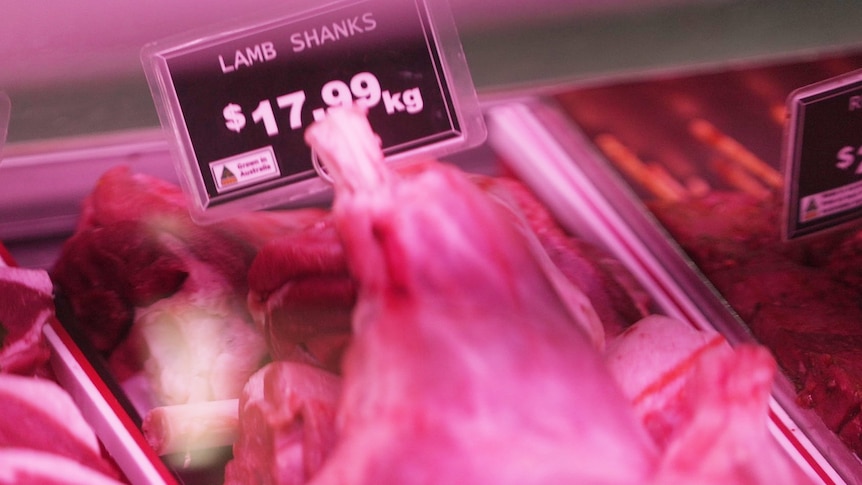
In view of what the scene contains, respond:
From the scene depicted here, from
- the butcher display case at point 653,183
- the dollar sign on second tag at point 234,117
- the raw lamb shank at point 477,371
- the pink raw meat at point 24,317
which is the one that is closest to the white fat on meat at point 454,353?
the raw lamb shank at point 477,371

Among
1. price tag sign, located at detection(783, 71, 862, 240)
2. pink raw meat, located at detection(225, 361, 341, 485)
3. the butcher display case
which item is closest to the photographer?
pink raw meat, located at detection(225, 361, 341, 485)

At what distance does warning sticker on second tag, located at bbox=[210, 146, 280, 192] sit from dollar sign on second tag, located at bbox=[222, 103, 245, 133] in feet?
0.16

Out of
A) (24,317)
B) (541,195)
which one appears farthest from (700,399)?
(24,317)

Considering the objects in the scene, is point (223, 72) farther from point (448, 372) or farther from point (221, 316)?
point (448, 372)

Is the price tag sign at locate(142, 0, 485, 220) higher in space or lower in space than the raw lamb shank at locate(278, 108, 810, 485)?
higher

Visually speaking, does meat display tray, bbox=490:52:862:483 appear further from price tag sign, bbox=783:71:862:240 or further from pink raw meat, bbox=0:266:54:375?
pink raw meat, bbox=0:266:54:375

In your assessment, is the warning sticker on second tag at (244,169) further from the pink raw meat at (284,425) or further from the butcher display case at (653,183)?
the pink raw meat at (284,425)

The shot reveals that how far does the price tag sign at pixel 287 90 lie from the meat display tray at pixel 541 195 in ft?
0.61

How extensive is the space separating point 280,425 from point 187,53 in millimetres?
684

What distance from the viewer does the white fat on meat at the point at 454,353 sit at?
3.53 feet

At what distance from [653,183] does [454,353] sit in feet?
2.57

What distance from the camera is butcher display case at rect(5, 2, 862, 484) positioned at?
142 cm

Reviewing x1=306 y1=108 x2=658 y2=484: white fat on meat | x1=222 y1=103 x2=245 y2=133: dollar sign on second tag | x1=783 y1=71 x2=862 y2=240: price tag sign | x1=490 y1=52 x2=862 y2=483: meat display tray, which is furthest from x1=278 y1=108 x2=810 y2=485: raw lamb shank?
x1=783 y1=71 x2=862 y2=240: price tag sign

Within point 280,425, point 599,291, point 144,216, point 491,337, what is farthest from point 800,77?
point 144,216
